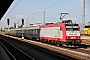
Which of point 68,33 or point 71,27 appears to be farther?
point 71,27

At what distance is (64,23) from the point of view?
25.2 m

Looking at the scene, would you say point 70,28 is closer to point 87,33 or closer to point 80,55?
point 80,55

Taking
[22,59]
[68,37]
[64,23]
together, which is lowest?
[22,59]

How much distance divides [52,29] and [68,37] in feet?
17.1

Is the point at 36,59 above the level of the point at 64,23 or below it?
below

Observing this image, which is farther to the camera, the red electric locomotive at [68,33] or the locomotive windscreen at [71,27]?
the locomotive windscreen at [71,27]

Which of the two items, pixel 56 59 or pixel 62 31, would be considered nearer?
pixel 56 59

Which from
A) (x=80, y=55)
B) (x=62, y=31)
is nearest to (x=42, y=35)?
(x=62, y=31)

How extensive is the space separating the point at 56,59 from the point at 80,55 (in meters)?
3.23

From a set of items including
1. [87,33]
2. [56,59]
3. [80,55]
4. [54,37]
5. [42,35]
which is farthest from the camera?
[87,33]

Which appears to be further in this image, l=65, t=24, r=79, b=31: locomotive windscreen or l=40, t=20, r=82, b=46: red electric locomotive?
l=65, t=24, r=79, b=31: locomotive windscreen

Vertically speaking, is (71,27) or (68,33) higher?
(71,27)

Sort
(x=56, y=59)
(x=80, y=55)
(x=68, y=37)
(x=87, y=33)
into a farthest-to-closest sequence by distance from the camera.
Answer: (x=87, y=33), (x=68, y=37), (x=80, y=55), (x=56, y=59)

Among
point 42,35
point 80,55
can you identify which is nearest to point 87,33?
point 42,35
